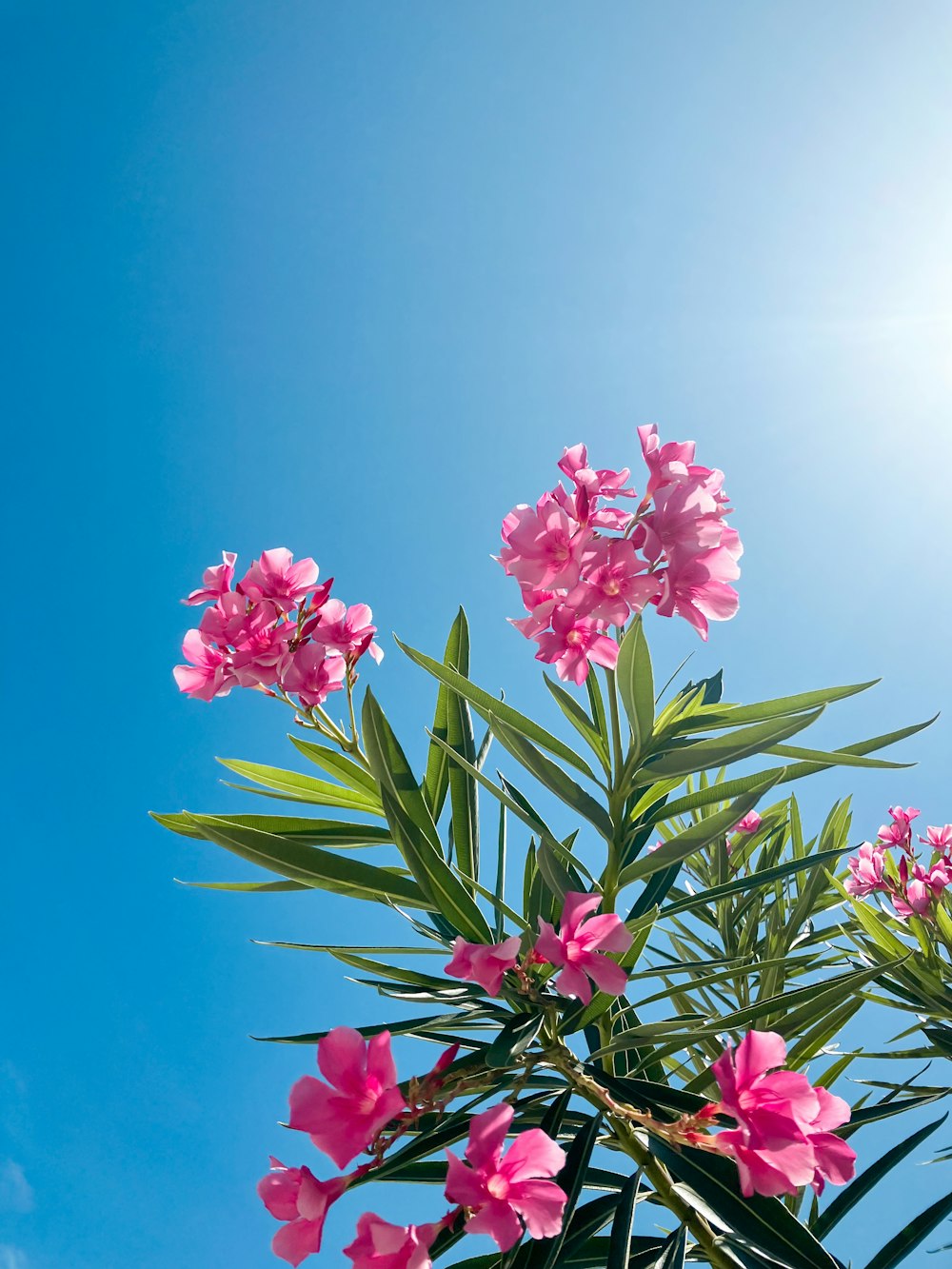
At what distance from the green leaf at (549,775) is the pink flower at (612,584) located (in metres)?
0.16

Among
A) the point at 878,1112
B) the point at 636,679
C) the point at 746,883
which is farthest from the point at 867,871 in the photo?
the point at 636,679

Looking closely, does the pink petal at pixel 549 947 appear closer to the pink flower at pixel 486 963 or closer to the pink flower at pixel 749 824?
the pink flower at pixel 486 963

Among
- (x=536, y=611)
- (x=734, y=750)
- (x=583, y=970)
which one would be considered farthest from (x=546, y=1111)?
(x=536, y=611)

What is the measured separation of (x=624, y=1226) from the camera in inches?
37.5

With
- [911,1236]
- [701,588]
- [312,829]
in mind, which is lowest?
[911,1236]

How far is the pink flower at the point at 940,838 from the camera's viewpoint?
236cm

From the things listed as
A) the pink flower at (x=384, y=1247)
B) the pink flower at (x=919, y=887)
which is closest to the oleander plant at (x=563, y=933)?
the pink flower at (x=384, y=1247)

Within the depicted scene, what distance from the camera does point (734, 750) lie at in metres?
0.91

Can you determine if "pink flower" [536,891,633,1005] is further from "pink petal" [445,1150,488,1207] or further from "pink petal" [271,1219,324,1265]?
"pink petal" [271,1219,324,1265]

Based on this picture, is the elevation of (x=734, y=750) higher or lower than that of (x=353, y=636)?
lower

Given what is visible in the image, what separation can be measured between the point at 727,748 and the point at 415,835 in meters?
0.39

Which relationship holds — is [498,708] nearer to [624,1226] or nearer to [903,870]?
[624,1226]

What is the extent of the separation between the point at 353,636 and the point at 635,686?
1.67ft

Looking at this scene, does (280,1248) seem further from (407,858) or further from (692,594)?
(692,594)
